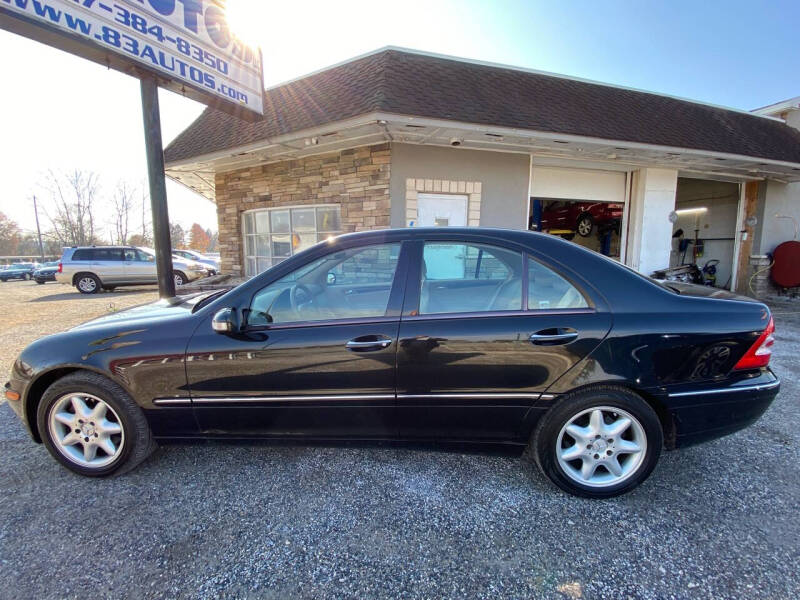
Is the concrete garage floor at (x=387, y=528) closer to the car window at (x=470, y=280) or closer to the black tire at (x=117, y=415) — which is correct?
the black tire at (x=117, y=415)

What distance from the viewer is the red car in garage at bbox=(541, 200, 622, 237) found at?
1165 cm

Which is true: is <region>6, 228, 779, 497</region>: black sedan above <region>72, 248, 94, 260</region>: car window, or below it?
below

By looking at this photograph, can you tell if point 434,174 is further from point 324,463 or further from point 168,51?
point 324,463

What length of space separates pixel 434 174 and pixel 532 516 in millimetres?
6039

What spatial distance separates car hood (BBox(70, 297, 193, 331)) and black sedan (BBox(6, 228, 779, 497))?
0.12 ft

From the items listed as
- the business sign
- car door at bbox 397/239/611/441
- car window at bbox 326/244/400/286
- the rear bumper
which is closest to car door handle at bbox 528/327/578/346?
car door at bbox 397/239/611/441

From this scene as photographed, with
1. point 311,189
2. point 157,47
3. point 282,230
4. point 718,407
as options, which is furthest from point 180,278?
point 718,407

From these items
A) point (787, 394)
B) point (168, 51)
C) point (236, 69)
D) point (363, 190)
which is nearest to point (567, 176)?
point (363, 190)

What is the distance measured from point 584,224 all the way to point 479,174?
284 inches

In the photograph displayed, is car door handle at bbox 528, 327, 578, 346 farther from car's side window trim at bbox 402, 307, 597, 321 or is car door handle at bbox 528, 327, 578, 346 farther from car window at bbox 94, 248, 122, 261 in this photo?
car window at bbox 94, 248, 122, 261

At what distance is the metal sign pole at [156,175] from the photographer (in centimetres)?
441

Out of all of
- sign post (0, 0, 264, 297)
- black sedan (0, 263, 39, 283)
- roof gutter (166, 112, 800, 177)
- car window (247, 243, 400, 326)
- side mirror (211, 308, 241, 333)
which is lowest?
black sedan (0, 263, 39, 283)

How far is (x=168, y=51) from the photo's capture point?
4379 mm

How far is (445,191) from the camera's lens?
270 inches
